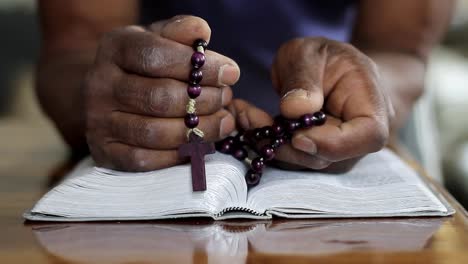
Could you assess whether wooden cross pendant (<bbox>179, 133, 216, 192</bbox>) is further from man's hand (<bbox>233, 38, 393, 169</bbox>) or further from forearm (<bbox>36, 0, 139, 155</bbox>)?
forearm (<bbox>36, 0, 139, 155</bbox>)

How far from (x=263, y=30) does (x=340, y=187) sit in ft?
1.78

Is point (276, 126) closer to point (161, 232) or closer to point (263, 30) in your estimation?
point (161, 232)

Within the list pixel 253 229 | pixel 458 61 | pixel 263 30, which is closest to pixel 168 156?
pixel 253 229

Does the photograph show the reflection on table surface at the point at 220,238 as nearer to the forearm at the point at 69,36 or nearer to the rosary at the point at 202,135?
the rosary at the point at 202,135

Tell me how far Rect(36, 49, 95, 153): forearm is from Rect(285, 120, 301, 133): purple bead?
30 cm

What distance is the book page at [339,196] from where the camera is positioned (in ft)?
2.27

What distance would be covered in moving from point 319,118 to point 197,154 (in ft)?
0.38

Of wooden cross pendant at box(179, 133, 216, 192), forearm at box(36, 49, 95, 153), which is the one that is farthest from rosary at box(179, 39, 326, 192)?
forearm at box(36, 49, 95, 153)

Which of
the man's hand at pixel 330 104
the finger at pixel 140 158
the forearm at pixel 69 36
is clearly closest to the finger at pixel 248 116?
the man's hand at pixel 330 104

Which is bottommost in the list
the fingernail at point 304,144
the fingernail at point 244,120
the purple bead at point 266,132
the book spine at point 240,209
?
the book spine at point 240,209

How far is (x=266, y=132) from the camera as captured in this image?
0.76 metres

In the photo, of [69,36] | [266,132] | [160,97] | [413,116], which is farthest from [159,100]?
[413,116]

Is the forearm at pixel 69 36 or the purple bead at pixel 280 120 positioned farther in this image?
the forearm at pixel 69 36

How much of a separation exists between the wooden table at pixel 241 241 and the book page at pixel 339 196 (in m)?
0.01
